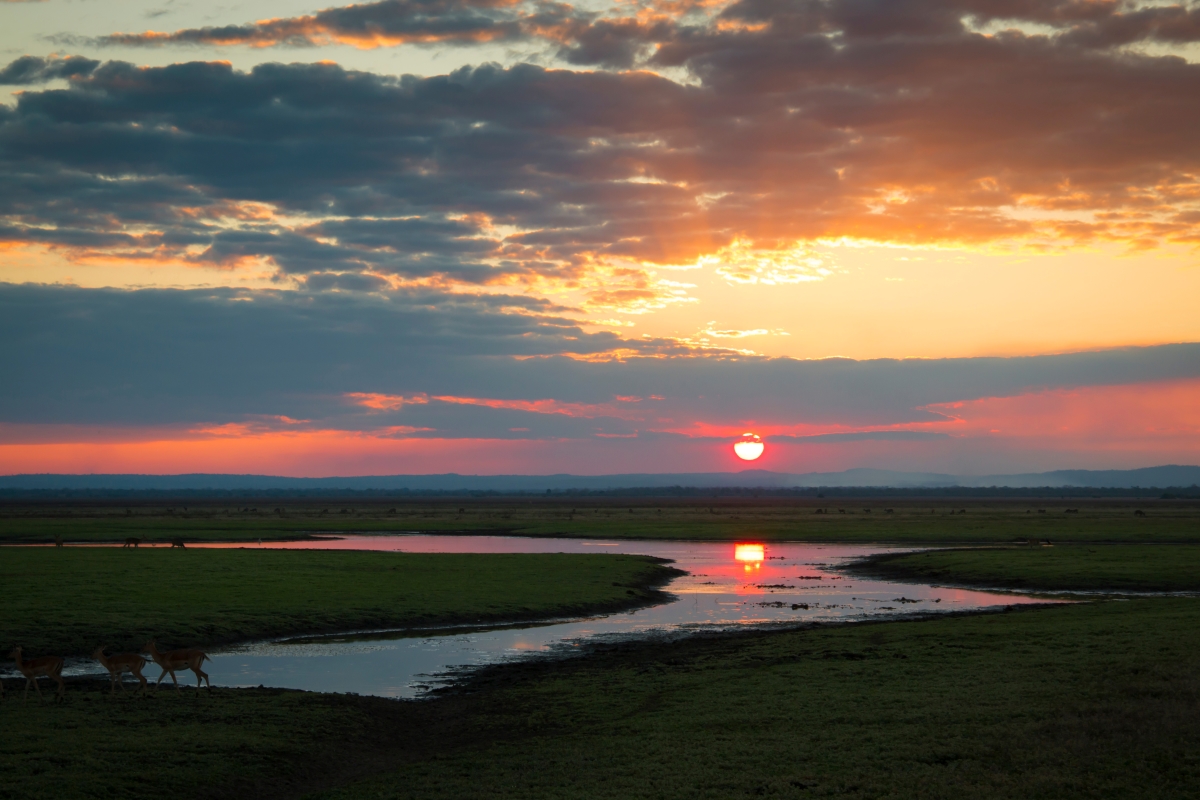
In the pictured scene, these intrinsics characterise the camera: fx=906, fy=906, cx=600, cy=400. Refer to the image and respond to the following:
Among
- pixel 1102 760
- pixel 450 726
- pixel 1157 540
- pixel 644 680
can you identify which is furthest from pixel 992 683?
pixel 1157 540

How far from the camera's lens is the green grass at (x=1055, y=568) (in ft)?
170

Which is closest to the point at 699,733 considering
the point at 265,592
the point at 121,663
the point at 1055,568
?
the point at 121,663

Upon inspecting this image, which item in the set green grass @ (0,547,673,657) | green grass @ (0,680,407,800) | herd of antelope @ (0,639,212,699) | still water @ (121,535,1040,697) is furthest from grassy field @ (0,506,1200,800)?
still water @ (121,535,1040,697)

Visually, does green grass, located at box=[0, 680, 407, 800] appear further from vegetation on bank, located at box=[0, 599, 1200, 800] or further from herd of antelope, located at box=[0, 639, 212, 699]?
herd of antelope, located at box=[0, 639, 212, 699]

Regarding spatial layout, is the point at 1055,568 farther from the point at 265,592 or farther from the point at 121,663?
the point at 121,663

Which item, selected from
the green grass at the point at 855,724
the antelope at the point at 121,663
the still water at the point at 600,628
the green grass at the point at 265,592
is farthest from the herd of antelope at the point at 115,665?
the green grass at the point at 265,592

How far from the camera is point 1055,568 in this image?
57688mm

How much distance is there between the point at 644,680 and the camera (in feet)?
84.9

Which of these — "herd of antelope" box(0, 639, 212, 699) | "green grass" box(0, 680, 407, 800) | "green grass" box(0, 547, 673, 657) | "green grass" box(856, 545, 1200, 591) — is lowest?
"green grass" box(856, 545, 1200, 591)

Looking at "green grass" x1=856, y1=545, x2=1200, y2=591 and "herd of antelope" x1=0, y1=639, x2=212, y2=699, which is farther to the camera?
"green grass" x1=856, y1=545, x2=1200, y2=591

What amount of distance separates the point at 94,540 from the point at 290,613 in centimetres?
6295

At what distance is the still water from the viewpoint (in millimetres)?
28500

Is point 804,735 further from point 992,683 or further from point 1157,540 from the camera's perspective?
point 1157,540

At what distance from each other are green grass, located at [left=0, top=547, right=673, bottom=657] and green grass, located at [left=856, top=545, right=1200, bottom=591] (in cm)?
1844
